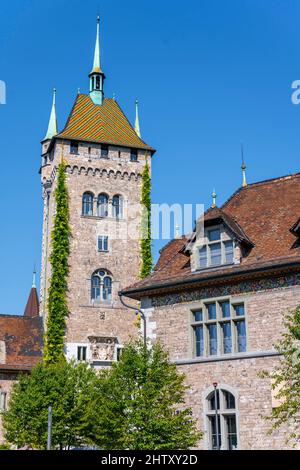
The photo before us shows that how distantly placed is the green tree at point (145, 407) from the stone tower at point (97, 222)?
889 inches

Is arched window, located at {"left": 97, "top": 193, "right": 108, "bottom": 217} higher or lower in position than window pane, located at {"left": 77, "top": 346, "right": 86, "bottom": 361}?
higher

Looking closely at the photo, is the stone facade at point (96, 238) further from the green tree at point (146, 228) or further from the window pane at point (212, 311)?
the window pane at point (212, 311)

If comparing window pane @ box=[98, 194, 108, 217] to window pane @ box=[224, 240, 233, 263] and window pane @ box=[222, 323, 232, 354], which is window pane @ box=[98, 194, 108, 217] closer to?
window pane @ box=[224, 240, 233, 263]

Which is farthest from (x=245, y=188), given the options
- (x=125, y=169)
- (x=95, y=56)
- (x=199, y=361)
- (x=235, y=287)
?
(x=95, y=56)

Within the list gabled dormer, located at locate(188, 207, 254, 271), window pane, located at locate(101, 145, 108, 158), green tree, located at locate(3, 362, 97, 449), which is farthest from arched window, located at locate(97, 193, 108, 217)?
gabled dormer, located at locate(188, 207, 254, 271)

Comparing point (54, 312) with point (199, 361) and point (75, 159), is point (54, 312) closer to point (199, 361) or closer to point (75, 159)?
point (75, 159)

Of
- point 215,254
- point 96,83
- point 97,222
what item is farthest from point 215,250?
point 96,83

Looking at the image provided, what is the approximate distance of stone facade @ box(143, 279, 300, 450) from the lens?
861 inches

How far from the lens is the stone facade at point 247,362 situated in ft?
71.7

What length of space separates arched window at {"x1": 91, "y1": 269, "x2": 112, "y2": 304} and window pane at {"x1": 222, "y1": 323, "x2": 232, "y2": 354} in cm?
2409

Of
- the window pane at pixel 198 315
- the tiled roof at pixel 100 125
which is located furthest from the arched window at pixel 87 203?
the window pane at pixel 198 315

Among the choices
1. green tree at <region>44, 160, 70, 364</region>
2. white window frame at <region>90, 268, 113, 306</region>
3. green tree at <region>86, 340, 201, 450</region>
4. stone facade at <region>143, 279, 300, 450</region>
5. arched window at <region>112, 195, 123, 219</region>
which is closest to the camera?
green tree at <region>86, 340, 201, 450</region>

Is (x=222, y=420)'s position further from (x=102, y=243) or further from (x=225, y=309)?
(x=102, y=243)
